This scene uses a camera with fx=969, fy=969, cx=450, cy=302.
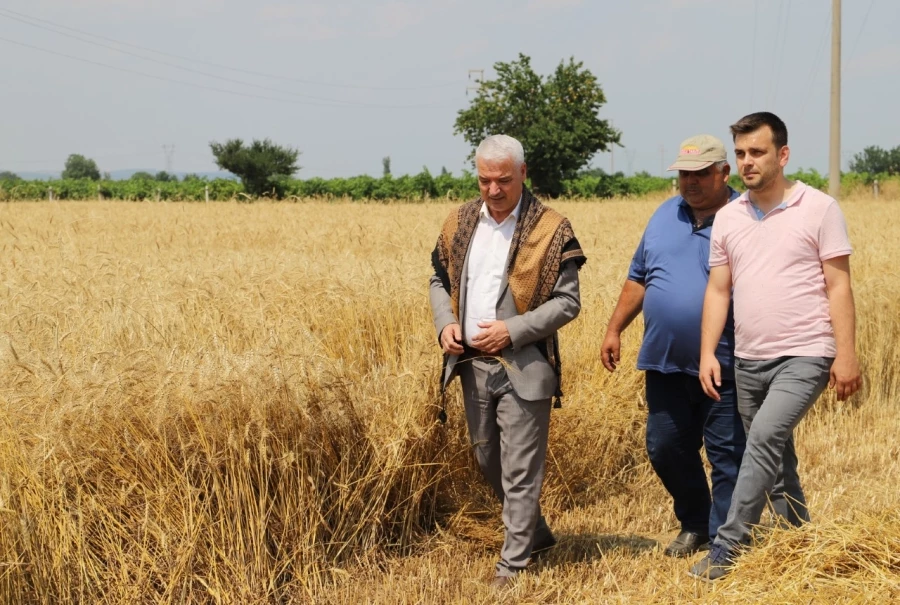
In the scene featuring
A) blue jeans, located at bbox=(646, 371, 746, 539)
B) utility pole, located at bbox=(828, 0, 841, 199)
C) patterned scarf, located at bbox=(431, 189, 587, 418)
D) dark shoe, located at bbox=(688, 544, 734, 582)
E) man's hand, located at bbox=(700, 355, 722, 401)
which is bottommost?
dark shoe, located at bbox=(688, 544, 734, 582)

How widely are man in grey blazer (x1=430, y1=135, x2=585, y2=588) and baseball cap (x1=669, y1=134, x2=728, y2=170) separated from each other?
709mm

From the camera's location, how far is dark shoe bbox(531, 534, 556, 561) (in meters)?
Result: 4.61

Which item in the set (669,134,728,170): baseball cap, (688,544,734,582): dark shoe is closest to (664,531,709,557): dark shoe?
(688,544,734,582): dark shoe

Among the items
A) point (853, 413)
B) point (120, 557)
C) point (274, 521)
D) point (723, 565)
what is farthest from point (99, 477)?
point (853, 413)

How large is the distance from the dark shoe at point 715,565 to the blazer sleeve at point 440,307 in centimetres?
149

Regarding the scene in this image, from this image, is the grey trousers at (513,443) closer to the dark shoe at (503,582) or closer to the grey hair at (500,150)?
the dark shoe at (503,582)

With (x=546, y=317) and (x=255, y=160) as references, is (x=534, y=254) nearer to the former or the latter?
(x=546, y=317)

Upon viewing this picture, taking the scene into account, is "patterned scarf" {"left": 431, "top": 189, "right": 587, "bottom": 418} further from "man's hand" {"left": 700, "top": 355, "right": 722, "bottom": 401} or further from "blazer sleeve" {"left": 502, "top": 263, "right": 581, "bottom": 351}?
"man's hand" {"left": 700, "top": 355, "right": 722, "bottom": 401}

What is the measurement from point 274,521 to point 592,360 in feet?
→ 9.19

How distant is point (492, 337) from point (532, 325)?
7.0 inches

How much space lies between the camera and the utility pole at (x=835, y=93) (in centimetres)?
2416

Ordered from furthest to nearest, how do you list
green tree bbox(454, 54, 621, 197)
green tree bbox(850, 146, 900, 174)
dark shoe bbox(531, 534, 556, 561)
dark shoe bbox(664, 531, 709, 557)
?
green tree bbox(850, 146, 900, 174) < green tree bbox(454, 54, 621, 197) < dark shoe bbox(664, 531, 709, 557) < dark shoe bbox(531, 534, 556, 561)

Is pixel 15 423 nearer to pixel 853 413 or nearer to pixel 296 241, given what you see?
pixel 853 413

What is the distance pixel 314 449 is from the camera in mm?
4375
